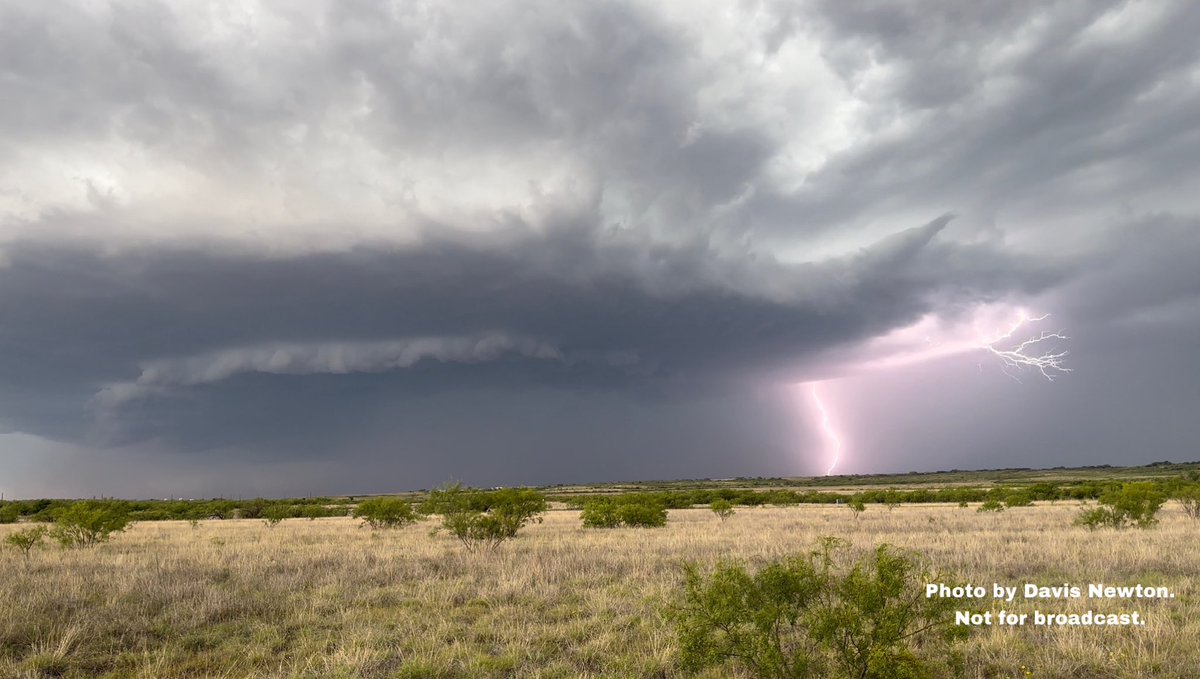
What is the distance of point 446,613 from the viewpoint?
11.1 meters

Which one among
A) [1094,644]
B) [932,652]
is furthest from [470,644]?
[1094,644]

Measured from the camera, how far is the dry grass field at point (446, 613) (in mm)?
8109

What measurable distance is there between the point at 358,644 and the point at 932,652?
7.99 m

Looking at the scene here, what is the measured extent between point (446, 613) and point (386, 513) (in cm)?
2679

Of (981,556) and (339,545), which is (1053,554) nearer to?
(981,556)

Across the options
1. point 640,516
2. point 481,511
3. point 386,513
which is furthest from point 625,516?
point 386,513

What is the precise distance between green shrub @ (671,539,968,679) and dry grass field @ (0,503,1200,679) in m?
0.65

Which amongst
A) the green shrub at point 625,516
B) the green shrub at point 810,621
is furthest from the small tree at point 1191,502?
the green shrub at point 810,621

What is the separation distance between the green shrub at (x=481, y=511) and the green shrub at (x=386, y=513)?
10.1m

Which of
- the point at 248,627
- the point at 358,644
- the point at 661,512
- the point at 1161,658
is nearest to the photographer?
the point at 1161,658

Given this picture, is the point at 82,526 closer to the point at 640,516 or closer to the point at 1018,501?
the point at 640,516

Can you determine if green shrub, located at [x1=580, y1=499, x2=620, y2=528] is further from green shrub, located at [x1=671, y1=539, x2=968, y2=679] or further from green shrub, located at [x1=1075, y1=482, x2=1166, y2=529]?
green shrub, located at [x1=671, y1=539, x2=968, y2=679]

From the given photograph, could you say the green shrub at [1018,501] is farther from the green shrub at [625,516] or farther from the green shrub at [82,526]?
the green shrub at [82,526]

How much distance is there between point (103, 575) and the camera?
45.5 ft
